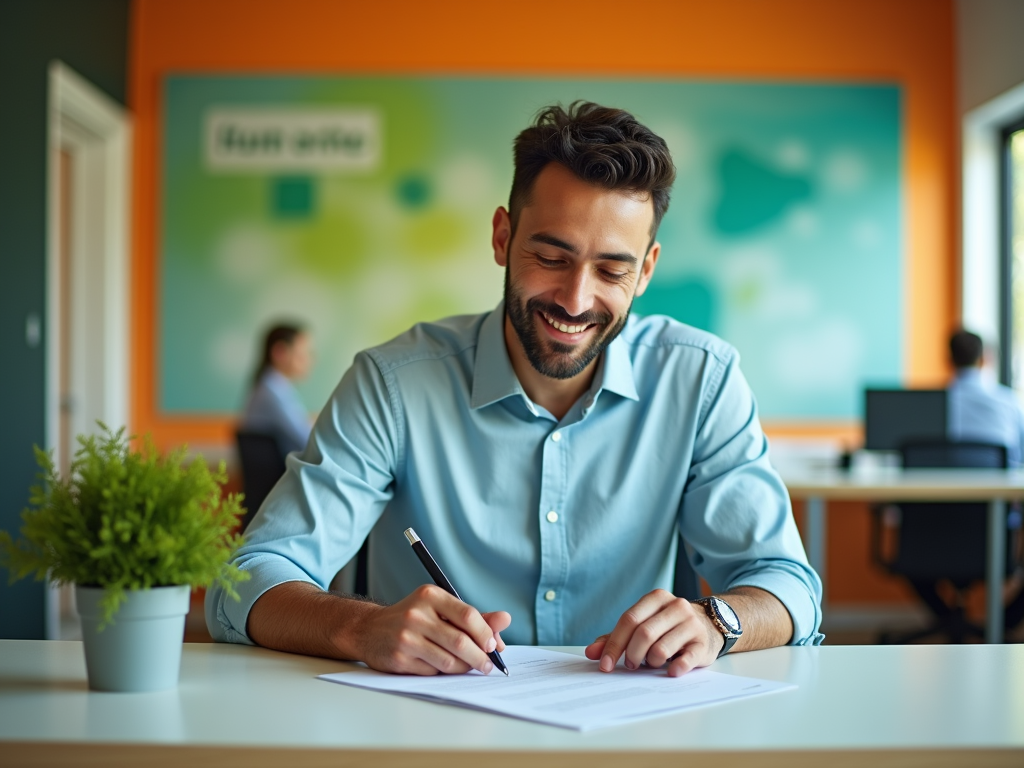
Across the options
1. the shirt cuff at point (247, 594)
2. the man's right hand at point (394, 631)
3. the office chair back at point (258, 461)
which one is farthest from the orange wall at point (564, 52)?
the man's right hand at point (394, 631)

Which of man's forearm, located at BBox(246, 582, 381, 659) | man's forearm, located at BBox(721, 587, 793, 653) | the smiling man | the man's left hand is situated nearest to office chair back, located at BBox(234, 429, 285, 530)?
the smiling man

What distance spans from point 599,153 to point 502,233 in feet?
0.80

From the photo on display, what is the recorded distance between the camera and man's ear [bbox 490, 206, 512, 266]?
65.4 inches

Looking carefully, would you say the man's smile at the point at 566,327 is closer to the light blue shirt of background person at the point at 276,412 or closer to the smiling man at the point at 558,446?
the smiling man at the point at 558,446

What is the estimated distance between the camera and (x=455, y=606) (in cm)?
112

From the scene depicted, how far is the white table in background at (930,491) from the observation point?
3.61 metres

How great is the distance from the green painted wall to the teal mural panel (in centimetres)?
114

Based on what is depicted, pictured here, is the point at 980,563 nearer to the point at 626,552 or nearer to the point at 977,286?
the point at 977,286

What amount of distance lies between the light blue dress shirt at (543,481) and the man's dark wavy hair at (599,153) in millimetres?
251

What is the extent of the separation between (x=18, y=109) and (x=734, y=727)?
3.90 m

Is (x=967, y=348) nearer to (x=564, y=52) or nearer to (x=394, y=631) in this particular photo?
(x=564, y=52)

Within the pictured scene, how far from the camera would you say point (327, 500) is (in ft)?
4.87

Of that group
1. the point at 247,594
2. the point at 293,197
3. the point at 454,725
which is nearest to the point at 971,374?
the point at 293,197

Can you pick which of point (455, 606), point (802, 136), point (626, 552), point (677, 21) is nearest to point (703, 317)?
point (802, 136)
